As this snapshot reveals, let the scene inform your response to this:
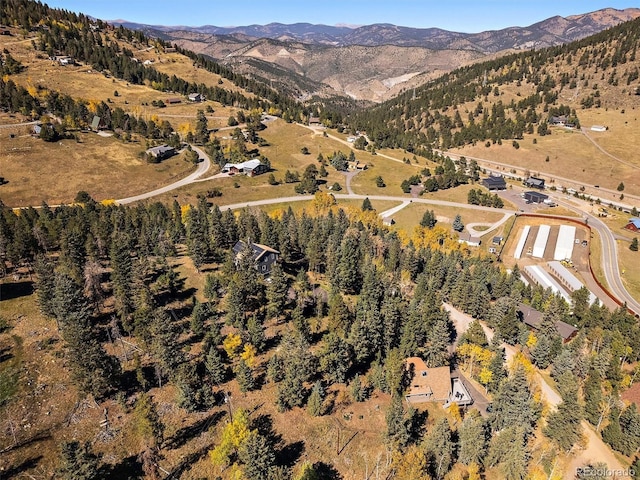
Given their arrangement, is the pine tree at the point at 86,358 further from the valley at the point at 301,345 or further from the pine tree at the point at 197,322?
the pine tree at the point at 197,322

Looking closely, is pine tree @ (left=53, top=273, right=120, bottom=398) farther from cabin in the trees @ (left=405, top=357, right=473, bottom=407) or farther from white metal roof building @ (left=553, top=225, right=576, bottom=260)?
white metal roof building @ (left=553, top=225, right=576, bottom=260)

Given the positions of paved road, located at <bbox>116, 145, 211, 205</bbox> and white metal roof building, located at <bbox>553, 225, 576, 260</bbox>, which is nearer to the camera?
white metal roof building, located at <bbox>553, 225, 576, 260</bbox>

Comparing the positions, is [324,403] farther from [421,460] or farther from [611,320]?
[611,320]

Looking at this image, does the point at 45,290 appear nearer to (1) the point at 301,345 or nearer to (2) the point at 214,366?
(2) the point at 214,366

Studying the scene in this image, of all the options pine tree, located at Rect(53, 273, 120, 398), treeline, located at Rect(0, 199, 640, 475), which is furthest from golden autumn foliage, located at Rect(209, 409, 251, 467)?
pine tree, located at Rect(53, 273, 120, 398)

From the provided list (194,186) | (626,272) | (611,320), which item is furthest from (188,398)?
(626,272)

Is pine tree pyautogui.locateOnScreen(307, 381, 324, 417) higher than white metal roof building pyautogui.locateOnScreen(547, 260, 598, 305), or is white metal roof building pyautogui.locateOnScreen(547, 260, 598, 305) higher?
pine tree pyautogui.locateOnScreen(307, 381, 324, 417)
